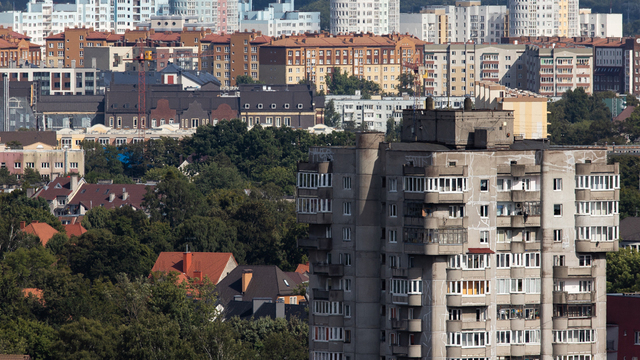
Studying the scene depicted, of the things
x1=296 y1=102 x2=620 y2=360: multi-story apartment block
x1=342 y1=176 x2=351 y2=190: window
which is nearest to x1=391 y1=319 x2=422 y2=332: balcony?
x1=296 y1=102 x2=620 y2=360: multi-story apartment block

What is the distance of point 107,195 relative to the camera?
151 m

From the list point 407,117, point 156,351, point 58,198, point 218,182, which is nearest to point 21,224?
point 58,198

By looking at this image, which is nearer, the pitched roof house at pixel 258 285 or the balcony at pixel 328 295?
the balcony at pixel 328 295

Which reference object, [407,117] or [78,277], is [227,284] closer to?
[78,277]

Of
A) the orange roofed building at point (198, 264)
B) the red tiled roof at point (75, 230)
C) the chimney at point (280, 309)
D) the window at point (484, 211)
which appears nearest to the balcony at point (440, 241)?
the window at point (484, 211)

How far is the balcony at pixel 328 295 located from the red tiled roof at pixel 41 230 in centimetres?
6101

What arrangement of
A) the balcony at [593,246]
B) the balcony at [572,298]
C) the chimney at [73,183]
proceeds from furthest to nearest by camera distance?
the chimney at [73,183] → the balcony at [593,246] → the balcony at [572,298]

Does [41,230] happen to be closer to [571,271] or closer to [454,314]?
[454,314]

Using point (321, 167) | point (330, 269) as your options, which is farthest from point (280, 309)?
point (321, 167)

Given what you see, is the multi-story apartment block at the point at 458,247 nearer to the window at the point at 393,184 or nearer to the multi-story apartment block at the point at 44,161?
the window at the point at 393,184

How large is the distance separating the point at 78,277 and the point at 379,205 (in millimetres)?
38374

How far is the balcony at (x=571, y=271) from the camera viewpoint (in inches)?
2375

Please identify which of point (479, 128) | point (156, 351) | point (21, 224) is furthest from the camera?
point (21, 224)

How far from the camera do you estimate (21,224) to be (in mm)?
125562
